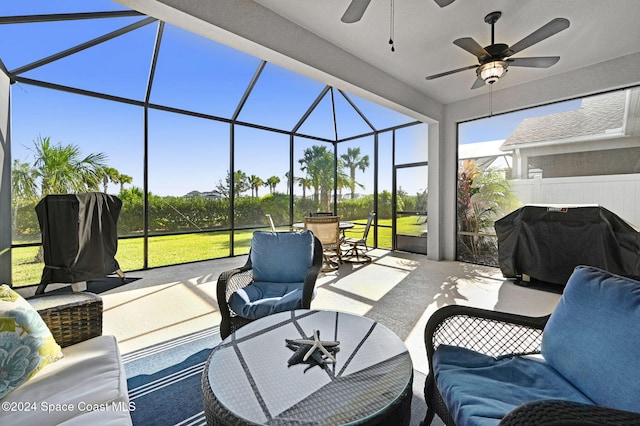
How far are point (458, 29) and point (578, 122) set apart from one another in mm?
2681

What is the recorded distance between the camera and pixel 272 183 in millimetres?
6496

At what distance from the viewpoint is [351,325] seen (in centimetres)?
173

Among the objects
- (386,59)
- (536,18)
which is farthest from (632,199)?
(386,59)

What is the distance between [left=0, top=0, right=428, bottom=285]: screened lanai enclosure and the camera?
3.79 metres

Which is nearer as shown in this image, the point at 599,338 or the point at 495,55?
the point at 599,338

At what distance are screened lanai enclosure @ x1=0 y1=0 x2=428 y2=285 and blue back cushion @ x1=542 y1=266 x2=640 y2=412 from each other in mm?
4711

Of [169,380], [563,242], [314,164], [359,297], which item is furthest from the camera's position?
[314,164]

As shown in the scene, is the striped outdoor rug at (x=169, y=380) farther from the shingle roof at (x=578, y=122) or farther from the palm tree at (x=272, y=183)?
the shingle roof at (x=578, y=122)

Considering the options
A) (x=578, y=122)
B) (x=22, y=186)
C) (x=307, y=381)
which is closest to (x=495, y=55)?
(x=578, y=122)

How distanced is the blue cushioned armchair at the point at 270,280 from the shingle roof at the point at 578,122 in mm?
4317

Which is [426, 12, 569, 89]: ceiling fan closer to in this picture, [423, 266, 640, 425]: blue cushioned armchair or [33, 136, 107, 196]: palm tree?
[423, 266, 640, 425]: blue cushioned armchair

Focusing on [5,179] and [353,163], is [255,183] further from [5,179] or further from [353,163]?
[5,179]

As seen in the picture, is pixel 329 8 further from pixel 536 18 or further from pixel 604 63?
pixel 604 63

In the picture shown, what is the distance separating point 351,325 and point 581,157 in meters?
4.75
